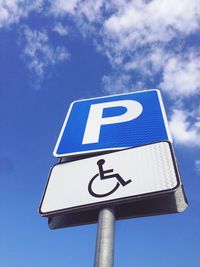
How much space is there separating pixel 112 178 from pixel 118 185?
0.06m

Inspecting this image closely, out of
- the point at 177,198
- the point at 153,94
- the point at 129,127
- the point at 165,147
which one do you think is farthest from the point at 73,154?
the point at 153,94

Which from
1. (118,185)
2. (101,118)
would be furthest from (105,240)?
(101,118)

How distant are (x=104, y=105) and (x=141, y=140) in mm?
587

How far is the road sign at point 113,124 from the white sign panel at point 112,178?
166 mm

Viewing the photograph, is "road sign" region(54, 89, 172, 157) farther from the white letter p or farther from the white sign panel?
the white sign panel

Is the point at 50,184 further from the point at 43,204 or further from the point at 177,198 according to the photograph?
the point at 177,198

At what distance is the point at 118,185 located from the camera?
4.47ft

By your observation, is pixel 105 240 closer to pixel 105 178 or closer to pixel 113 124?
pixel 105 178

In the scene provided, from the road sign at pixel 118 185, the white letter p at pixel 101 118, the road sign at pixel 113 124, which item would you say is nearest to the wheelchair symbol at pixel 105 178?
the road sign at pixel 118 185

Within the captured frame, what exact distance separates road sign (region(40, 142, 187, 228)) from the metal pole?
53 mm

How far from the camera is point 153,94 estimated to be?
7.24ft

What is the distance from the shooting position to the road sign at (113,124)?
5.67ft

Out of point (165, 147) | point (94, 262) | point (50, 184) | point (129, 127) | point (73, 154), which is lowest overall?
point (94, 262)

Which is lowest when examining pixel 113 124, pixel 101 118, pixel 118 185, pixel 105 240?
pixel 105 240
